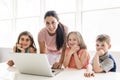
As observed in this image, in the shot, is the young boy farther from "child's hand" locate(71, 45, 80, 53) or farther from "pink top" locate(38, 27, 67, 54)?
"pink top" locate(38, 27, 67, 54)

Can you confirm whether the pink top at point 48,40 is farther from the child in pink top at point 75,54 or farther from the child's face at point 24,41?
the child in pink top at point 75,54

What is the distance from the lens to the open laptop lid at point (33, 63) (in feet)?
4.00

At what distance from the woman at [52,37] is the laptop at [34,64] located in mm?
543

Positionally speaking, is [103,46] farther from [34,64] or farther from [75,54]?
[34,64]

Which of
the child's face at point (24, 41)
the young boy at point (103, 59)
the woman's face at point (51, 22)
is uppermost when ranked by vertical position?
the woman's face at point (51, 22)

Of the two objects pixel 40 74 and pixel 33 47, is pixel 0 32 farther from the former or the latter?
pixel 40 74

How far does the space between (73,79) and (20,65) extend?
463 mm

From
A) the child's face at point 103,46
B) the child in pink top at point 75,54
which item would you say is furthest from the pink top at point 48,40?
the child's face at point 103,46

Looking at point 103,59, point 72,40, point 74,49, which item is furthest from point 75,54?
point 103,59

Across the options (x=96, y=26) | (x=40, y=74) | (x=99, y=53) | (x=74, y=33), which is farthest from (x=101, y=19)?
(x=40, y=74)

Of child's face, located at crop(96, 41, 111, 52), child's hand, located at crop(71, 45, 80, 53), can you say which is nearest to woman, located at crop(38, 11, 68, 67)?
child's hand, located at crop(71, 45, 80, 53)

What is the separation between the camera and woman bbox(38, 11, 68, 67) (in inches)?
72.7

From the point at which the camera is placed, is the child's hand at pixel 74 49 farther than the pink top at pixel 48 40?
No

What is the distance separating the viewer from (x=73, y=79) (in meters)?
1.19
